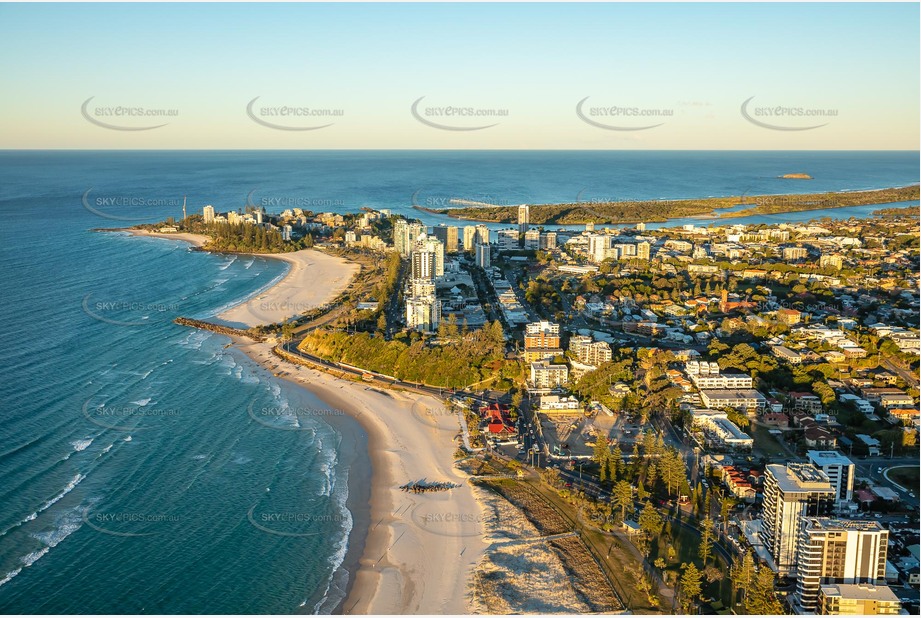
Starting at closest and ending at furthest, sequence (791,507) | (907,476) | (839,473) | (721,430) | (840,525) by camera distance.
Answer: (840,525)
(791,507)
(839,473)
(907,476)
(721,430)

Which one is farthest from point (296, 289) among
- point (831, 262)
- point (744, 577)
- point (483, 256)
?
point (831, 262)

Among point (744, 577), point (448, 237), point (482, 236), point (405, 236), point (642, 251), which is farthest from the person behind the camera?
point (448, 237)

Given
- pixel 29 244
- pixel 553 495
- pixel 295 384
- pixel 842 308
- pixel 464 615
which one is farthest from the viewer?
pixel 29 244

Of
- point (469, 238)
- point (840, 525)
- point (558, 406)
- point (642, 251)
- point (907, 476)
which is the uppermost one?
point (469, 238)

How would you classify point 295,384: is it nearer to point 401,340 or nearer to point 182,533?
point 401,340

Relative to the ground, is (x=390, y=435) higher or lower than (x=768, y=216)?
lower

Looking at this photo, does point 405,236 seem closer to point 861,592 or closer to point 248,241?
point 248,241

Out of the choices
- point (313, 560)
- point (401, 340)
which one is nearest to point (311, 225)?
point (401, 340)
